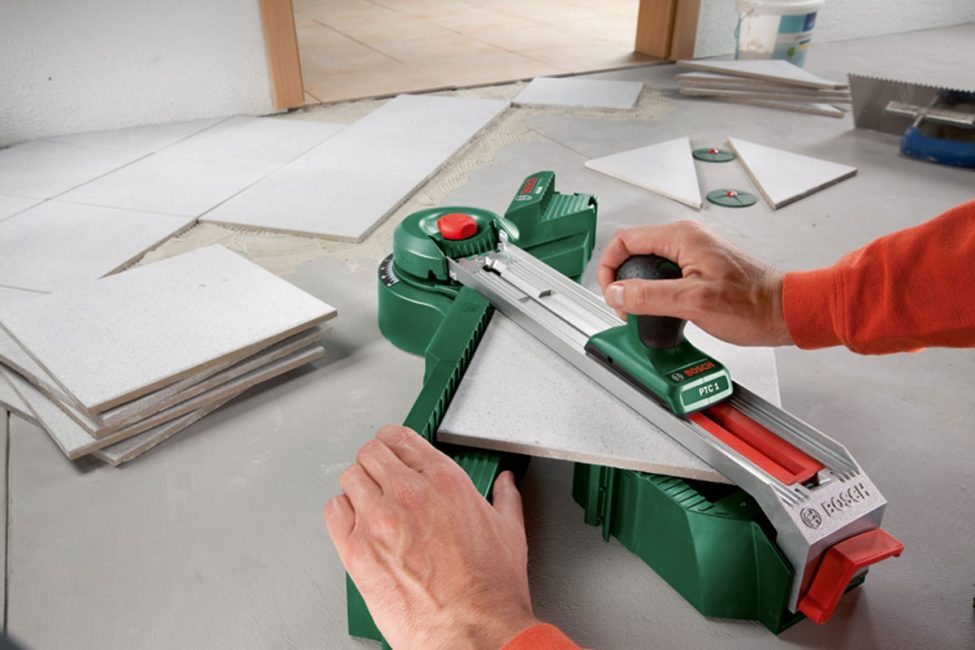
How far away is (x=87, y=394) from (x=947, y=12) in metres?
6.08

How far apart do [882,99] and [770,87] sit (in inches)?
23.5

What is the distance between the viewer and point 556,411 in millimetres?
1226

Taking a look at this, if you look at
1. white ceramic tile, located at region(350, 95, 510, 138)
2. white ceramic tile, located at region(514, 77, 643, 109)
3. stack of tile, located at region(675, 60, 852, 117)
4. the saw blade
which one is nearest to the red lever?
white ceramic tile, located at region(350, 95, 510, 138)

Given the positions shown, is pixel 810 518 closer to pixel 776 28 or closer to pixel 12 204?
pixel 12 204

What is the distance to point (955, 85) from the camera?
→ 3926 millimetres

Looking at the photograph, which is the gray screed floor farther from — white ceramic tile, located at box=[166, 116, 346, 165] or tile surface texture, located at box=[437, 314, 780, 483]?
white ceramic tile, located at box=[166, 116, 346, 165]

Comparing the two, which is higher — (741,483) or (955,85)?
(741,483)

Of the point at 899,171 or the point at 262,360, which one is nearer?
the point at 262,360

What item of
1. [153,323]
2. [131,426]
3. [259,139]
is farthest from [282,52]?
[131,426]

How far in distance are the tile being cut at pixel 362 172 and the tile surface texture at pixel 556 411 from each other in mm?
1097

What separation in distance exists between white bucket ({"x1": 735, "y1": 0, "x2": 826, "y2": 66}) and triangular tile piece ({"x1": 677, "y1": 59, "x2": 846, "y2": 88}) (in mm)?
101

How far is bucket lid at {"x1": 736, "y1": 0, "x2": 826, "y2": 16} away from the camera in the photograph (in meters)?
3.76

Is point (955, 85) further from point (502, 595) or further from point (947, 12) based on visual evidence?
point (502, 595)

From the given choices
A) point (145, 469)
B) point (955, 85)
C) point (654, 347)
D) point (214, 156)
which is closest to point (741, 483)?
point (654, 347)
